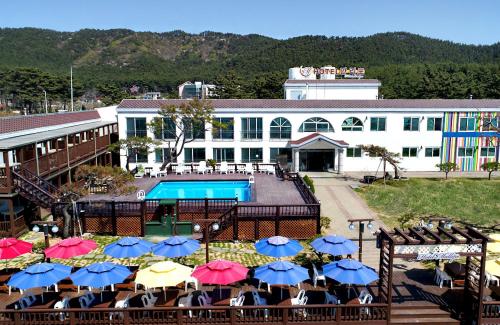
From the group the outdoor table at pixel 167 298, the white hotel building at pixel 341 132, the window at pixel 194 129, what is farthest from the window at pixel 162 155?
the outdoor table at pixel 167 298

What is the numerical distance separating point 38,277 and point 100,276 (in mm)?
1806

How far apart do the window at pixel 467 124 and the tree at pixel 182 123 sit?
73.7ft

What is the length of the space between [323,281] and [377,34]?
158423mm

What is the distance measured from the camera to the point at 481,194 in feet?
97.4

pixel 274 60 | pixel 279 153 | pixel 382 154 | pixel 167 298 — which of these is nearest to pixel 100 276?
pixel 167 298

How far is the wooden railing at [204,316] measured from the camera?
440 inches

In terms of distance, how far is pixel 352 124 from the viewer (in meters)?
38.0

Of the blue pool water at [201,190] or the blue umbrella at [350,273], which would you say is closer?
the blue umbrella at [350,273]

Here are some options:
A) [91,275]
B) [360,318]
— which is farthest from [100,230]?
[360,318]

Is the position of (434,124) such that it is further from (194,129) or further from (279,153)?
(194,129)

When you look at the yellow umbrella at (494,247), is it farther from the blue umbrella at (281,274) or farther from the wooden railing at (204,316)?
the blue umbrella at (281,274)

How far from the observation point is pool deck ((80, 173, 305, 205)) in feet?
77.7

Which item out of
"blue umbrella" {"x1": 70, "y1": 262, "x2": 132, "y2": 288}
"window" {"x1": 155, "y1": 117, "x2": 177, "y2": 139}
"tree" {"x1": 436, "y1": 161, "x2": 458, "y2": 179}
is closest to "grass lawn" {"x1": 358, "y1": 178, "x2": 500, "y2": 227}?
"tree" {"x1": 436, "y1": 161, "x2": 458, "y2": 179}

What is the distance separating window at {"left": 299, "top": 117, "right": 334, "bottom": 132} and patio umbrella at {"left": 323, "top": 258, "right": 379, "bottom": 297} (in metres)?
26.5
